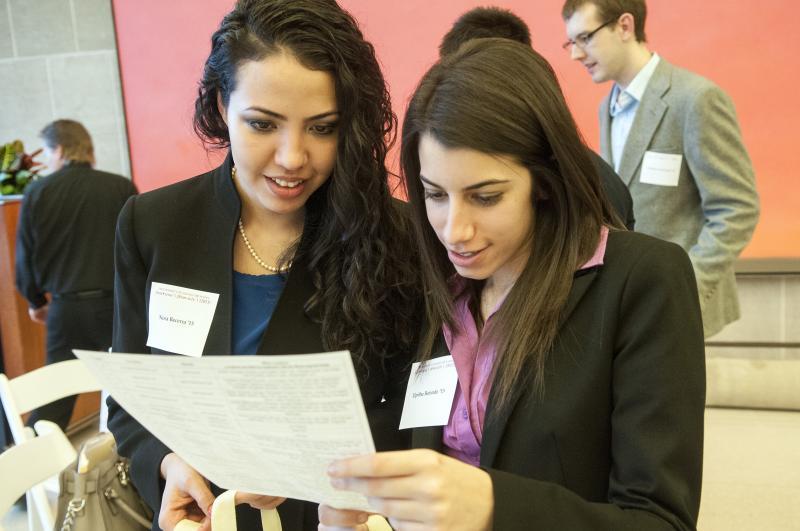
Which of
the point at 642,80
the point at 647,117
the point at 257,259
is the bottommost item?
the point at 257,259

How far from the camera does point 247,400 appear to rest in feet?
2.35

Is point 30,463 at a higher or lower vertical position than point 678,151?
lower

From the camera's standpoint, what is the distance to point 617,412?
973 mm

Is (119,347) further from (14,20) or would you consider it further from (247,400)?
(14,20)

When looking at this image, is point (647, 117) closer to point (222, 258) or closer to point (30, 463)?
point (222, 258)

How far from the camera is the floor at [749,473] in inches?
108

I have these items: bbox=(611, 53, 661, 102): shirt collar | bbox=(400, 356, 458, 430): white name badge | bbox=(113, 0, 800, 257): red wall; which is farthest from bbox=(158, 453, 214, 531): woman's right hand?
bbox=(113, 0, 800, 257): red wall

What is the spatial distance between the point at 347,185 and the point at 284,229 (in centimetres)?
19

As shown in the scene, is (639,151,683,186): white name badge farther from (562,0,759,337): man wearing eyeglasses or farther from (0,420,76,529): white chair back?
(0,420,76,529): white chair back

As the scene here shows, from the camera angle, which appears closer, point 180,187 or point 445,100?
point 445,100

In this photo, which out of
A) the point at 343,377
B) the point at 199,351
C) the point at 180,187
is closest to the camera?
the point at 343,377

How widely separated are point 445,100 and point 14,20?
14.7ft

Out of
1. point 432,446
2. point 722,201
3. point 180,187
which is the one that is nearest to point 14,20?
point 180,187

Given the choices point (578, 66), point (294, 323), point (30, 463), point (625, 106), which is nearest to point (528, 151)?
point (294, 323)
